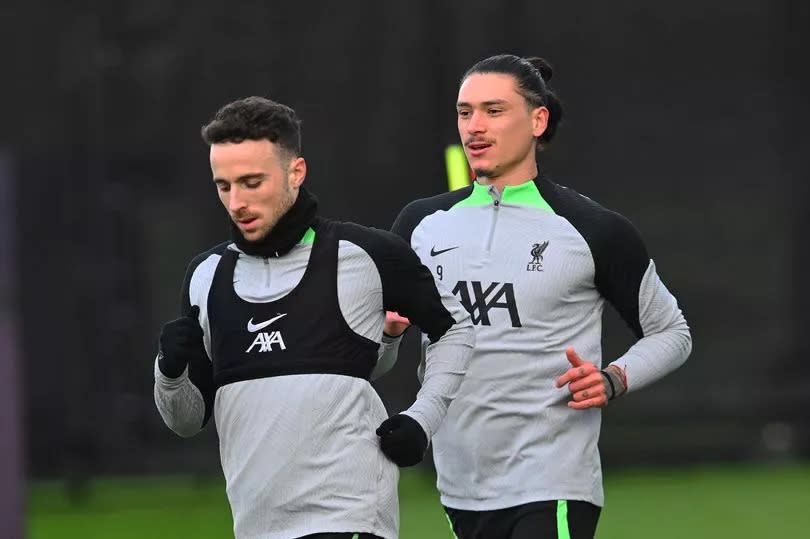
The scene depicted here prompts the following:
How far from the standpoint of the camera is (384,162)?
26.9ft

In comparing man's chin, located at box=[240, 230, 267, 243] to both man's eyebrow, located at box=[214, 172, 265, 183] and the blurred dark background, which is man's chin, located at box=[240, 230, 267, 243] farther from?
the blurred dark background

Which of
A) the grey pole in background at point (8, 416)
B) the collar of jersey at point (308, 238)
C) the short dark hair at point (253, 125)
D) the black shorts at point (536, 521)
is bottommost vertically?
the grey pole in background at point (8, 416)

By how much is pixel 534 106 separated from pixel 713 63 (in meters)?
4.50

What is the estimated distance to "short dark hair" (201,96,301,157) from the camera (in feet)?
11.1

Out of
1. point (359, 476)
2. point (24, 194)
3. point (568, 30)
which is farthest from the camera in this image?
point (568, 30)

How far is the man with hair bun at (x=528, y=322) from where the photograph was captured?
395 centimetres

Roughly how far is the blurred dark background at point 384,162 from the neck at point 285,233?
4.39 meters

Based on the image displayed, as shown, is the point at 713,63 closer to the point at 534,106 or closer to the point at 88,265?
the point at 88,265

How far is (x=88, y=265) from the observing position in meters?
7.85

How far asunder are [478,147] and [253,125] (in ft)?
2.79

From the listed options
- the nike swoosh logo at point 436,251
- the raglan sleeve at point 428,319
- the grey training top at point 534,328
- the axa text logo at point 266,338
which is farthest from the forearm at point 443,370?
the nike swoosh logo at point 436,251

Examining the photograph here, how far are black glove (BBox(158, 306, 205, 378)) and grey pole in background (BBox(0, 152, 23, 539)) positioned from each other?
257 centimetres

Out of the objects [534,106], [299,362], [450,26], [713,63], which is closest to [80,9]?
[450,26]

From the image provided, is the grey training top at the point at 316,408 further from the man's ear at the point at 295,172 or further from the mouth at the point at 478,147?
the mouth at the point at 478,147
